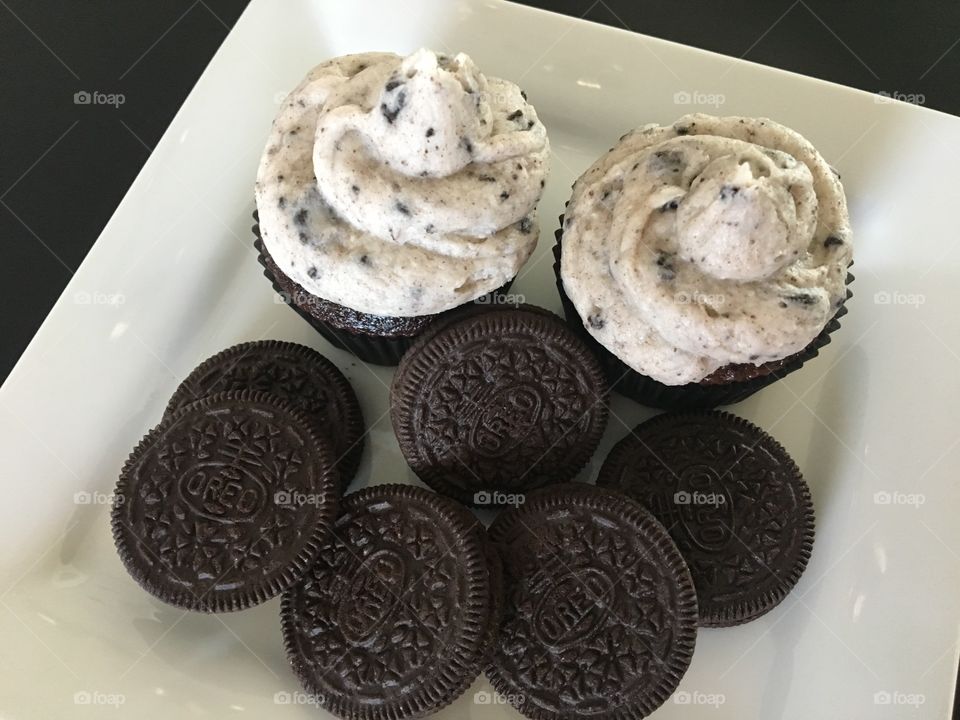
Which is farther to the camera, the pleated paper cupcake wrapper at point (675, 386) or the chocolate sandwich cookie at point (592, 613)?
the pleated paper cupcake wrapper at point (675, 386)

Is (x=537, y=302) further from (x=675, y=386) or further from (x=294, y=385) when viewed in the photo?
(x=294, y=385)

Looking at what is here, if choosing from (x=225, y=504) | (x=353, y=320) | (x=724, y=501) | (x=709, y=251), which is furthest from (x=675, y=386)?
(x=225, y=504)

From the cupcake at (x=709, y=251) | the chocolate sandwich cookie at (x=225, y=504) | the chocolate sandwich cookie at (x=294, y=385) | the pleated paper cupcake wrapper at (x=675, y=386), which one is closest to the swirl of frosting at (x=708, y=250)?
the cupcake at (x=709, y=251)

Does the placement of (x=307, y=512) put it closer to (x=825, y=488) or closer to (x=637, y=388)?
(x=637, y=388)

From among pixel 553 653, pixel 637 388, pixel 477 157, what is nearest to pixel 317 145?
pixel 477 157

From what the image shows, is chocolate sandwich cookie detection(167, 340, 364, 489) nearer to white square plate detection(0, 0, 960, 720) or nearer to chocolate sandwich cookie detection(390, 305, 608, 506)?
white square plate detection(0, 0, 960, 720)

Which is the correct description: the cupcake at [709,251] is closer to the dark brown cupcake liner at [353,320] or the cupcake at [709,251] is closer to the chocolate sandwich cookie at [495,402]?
the chocolate sandwich cookie at [495,402]
